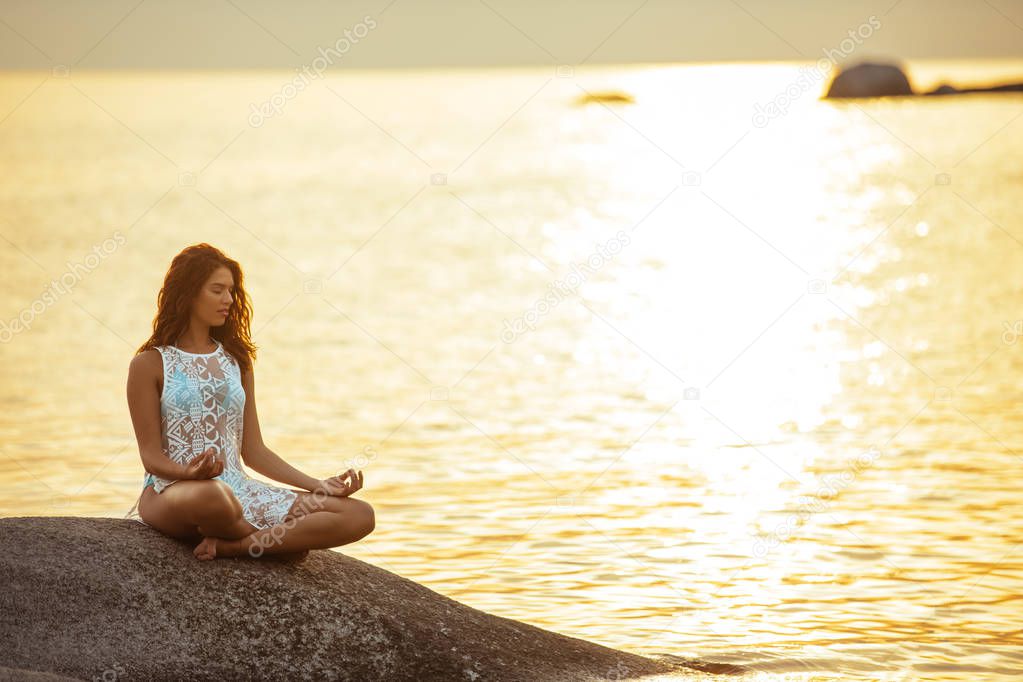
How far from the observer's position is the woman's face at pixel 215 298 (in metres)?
7.21

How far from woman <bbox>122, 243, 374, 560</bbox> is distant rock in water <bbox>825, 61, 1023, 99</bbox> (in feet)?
405

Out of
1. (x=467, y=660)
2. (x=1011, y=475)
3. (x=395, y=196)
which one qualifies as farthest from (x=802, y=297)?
(x=395, y=196)

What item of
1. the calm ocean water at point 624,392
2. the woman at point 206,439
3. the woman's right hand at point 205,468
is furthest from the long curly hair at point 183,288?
the calm ocean water at point 624,392

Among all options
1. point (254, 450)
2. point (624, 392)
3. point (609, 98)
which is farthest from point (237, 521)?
point (609, 98)

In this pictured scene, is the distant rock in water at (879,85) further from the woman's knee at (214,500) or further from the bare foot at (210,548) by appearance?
the woman's knee at (214,500)

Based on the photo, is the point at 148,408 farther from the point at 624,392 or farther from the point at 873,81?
the point at 873,81

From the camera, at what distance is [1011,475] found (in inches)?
594

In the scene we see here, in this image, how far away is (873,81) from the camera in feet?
416

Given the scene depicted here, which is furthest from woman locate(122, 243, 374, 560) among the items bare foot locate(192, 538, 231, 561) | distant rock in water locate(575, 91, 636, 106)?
distant rock in water locate(575, 91, 636, 106)

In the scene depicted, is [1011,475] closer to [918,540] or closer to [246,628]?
[918,540]

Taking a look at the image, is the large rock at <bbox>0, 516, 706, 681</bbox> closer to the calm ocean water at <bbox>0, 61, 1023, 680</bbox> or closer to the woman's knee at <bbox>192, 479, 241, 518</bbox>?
the woman's knee at <bbox>192, 479, 241, 518</bbox>

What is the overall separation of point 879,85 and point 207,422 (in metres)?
129

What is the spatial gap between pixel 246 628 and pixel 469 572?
16.1 ft

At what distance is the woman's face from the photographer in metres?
7.21
